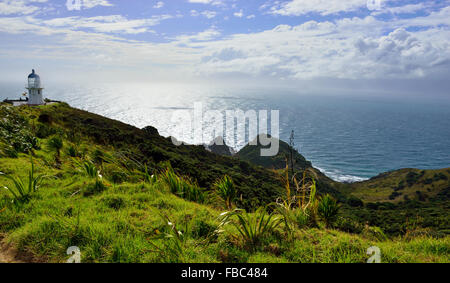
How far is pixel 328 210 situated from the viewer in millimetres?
4469

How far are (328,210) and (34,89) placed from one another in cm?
5165

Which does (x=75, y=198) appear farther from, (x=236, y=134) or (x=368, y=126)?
(x=368, y=126)

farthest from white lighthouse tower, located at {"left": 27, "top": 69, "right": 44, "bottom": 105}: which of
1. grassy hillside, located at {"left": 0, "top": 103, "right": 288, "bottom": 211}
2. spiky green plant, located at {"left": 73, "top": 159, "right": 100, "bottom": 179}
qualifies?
spiky green plant, located at {"left": 73, "top": 159, "right": 100, "bottom": 179}

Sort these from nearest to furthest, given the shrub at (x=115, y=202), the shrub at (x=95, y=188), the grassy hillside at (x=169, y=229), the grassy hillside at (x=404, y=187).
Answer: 1. the grassy hillside at (x=169, y=229)
2. the shrub at (x=115, y=202)
3. the shrub at (x=95, y=188)
4. the grassy hillside at (x=404, y=187)

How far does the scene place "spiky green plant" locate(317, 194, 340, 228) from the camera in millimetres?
4469

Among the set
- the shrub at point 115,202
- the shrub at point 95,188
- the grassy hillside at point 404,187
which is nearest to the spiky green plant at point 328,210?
the shrub at point 115,202

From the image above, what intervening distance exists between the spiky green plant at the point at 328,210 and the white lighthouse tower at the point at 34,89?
50.4 metres

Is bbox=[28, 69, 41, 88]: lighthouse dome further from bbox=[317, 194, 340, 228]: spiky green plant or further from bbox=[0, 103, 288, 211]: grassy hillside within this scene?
bbox=[317, 194, 340, 228]: spiky green plant

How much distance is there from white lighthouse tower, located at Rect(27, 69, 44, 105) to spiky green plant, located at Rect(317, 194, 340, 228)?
1985 inches

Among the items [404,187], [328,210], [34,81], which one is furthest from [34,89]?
[404,187]

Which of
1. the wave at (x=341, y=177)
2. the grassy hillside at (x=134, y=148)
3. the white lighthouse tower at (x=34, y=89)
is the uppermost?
the white lighthouse tower at (x=34, y=89)

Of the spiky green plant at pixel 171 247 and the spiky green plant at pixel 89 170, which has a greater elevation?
the spiky green plant at pixel 89 170

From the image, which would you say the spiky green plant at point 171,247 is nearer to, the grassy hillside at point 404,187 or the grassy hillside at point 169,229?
the grassy hillside at point 169,229

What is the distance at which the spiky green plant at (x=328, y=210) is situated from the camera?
447cm
